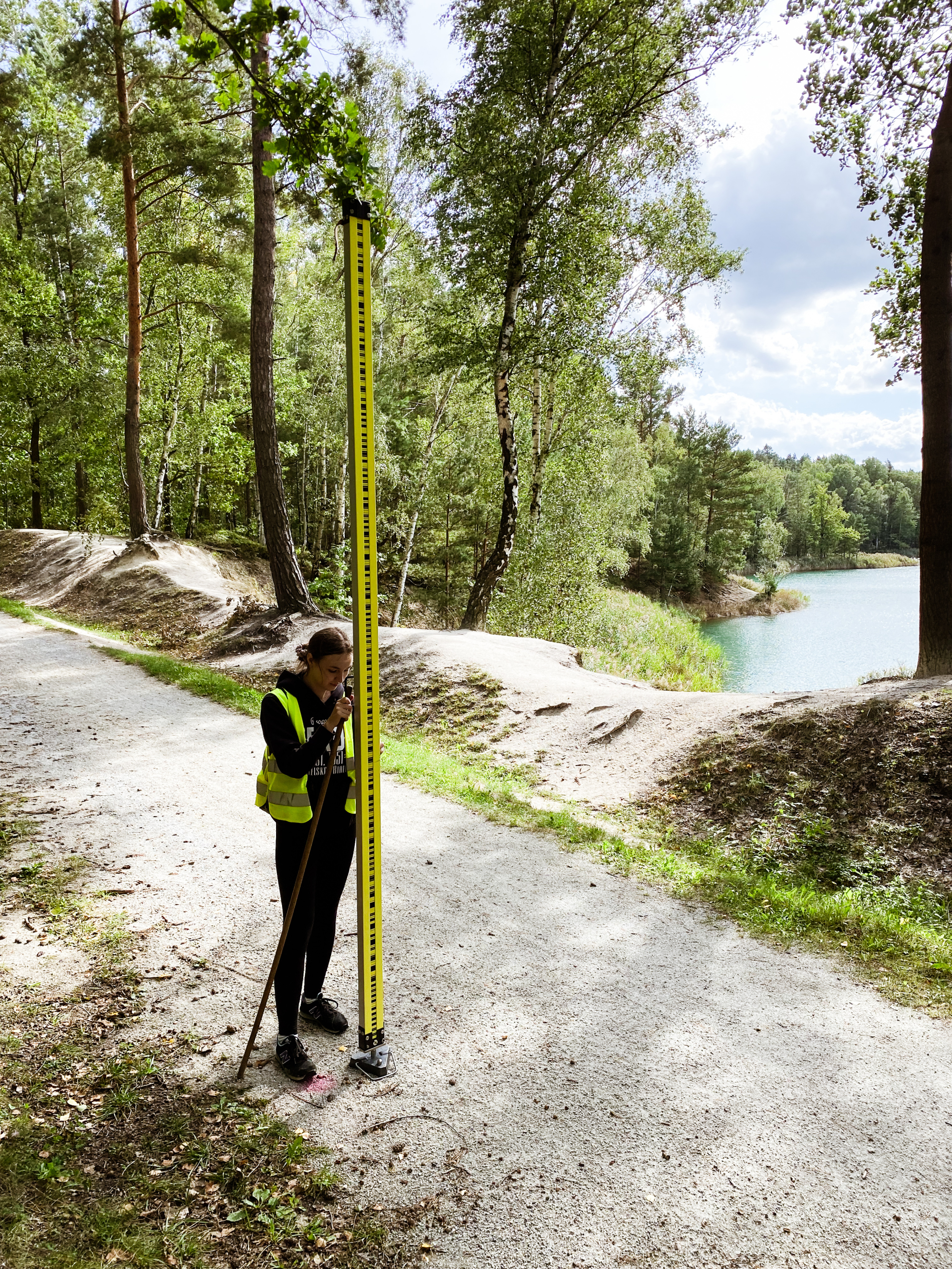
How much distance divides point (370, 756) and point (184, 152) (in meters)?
18.2

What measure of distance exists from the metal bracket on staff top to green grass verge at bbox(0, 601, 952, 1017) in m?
3.06

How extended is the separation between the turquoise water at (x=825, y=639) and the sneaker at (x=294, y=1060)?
10791 millimetres

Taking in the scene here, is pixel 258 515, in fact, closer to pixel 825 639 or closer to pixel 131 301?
pixel 131 301

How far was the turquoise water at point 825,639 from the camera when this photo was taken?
72.6ft

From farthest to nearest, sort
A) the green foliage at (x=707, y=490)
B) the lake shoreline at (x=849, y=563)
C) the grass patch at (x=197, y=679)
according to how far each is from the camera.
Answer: the lake shoreline at (x=849, y=563)
the green foliage at (x=707, y=490)
the grass patch at (x=197, y=679)

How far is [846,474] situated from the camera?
99438 mm

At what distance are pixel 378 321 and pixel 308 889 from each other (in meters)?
22.5

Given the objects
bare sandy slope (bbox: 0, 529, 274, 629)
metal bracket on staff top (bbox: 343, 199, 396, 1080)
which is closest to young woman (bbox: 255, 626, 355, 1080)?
metal bracket on staff top (bbox: 343, 199, 396, 1080)

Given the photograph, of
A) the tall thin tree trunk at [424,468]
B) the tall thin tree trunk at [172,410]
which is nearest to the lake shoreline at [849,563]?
the tall thin tree trunk at [424,468]

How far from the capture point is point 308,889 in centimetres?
326

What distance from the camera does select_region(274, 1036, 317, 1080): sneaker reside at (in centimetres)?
324

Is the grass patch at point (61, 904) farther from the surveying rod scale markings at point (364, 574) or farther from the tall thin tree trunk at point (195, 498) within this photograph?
the tall thin tree trunk at point (195, 498)

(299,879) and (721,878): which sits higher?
(299,879)

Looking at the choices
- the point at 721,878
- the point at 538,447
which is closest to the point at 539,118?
the point at 538,447
